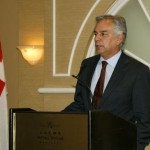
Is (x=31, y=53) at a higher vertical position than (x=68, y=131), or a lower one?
higher

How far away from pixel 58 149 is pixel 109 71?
0.83 meters

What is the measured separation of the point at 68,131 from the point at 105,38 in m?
0.84

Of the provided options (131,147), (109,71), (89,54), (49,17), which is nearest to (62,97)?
(89,54)

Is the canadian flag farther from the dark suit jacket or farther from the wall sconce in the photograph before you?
the dark suit jacket

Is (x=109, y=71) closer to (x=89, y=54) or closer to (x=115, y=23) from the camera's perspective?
(x=115, y=23)

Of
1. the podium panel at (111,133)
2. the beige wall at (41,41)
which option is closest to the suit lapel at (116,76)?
the podium panel at (111,133)

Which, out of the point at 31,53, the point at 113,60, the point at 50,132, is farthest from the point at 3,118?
the point at 50,132

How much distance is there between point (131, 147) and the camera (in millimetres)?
2076

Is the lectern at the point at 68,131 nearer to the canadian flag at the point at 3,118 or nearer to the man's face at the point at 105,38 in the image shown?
the man's face at the point at 105,38

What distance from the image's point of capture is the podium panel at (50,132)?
185cm

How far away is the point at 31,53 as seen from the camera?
14.5 feet

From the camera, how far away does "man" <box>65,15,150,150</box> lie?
7.82 feet

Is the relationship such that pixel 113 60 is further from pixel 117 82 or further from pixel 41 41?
pixel 41 41

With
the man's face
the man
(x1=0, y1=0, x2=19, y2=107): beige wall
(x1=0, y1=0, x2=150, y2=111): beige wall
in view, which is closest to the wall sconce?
(x1=0, y1=0, x2=150, y2=111): beige wall
